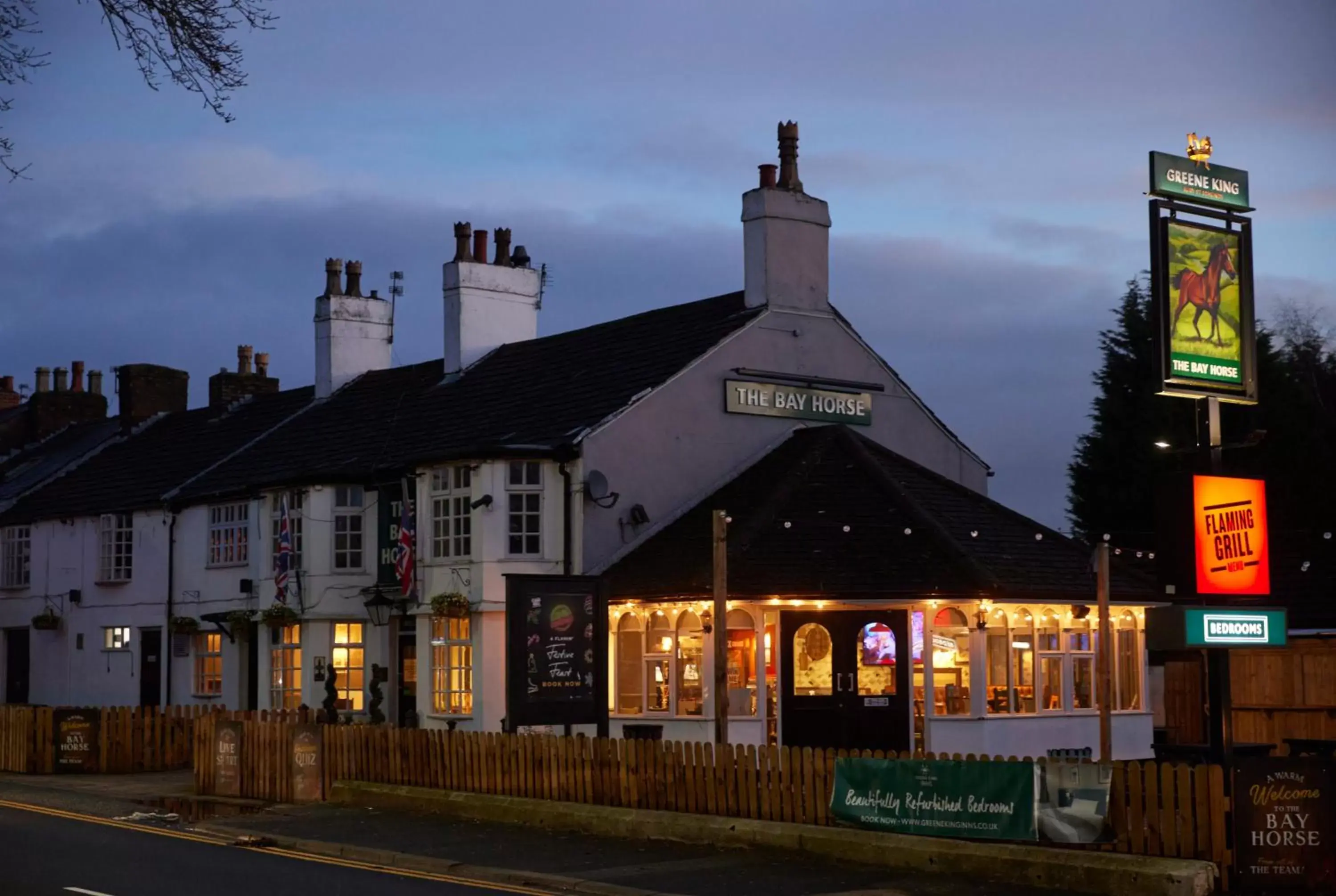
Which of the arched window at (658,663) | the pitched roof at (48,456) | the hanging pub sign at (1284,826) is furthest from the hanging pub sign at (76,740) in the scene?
the hanging pub sign at (1284,826)

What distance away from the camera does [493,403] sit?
34219 millimetres

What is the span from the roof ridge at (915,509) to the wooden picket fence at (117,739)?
1249 centimetres

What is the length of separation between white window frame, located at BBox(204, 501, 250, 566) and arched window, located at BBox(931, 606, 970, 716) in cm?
1609

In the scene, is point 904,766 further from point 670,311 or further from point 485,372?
point 485,372

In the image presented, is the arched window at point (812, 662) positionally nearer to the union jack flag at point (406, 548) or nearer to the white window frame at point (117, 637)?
the union jack flag at point (406, 548)

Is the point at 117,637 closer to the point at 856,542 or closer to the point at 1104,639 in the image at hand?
the point at 856,542

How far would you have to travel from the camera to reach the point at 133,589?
4053 centimetres

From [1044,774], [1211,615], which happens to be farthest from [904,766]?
[1211,615]

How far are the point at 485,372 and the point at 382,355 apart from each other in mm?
6496

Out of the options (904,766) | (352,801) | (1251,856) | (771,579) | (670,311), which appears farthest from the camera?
(670,311)

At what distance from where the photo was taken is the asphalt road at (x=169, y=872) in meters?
15.8

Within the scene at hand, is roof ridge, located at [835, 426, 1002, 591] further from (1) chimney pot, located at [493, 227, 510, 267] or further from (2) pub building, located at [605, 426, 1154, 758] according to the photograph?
(1) chimney pot, located at [493, 227, 510, 267]

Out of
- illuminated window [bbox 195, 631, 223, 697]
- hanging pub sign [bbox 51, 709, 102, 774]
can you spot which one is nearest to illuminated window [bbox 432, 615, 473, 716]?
hanging pub sign [bbox 51, 709, 102, 774]

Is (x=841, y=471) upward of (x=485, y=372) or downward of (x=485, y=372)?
downward
